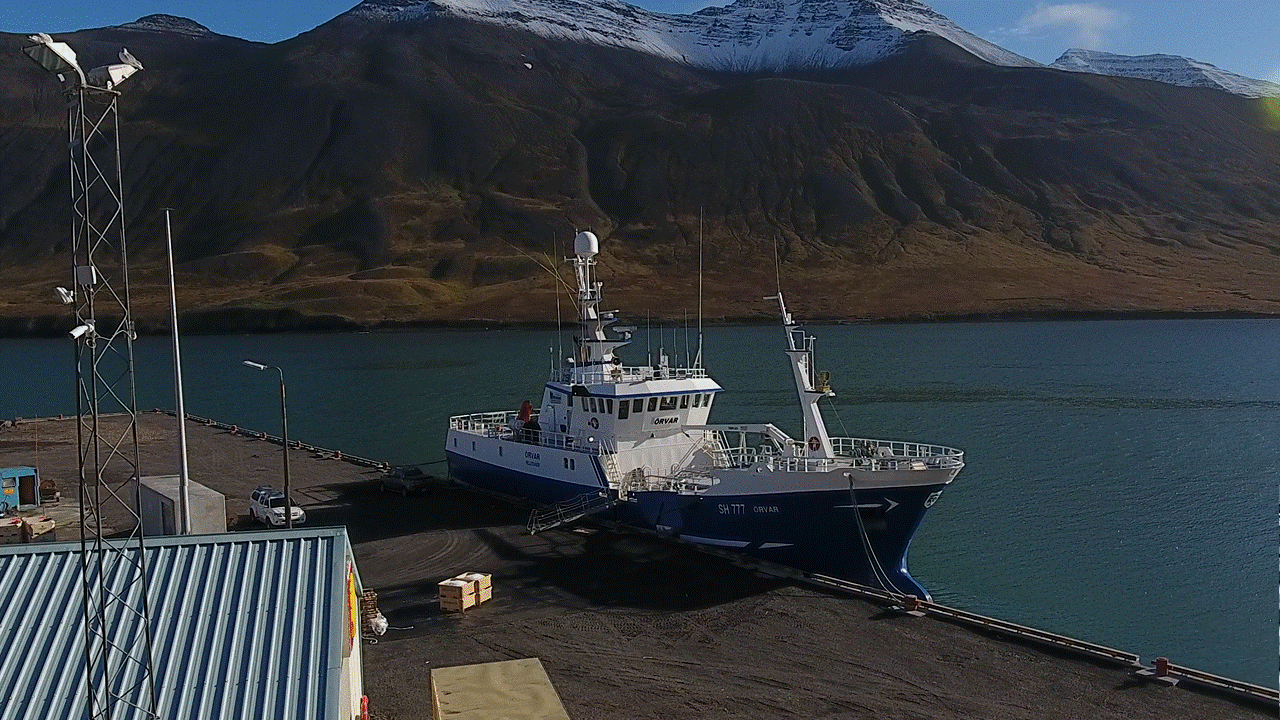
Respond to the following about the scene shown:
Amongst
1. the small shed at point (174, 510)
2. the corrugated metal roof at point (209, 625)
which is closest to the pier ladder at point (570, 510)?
the small shed at point (174, 510)

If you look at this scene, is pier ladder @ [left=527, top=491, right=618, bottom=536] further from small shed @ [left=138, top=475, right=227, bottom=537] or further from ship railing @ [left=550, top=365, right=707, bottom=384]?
small shed @ [left=138, top=475, right=227, bottom=537]

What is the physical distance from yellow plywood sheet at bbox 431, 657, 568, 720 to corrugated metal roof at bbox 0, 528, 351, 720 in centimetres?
352

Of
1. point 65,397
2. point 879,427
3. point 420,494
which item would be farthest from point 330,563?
point 65,397

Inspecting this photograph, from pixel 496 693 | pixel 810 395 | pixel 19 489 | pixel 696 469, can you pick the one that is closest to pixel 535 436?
pixel 696 469

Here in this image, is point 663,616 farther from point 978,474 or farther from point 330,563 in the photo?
point 978,474

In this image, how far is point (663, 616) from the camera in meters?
23.9

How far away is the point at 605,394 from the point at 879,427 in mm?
36368

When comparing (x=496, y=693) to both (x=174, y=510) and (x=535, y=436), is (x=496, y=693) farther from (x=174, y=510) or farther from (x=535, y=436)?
(x=535, y=436)

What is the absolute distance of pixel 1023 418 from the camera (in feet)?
225

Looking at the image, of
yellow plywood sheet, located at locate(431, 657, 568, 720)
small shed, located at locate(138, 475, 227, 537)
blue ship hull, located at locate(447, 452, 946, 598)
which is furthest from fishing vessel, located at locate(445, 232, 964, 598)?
small shed, located at locate(138, 475, 227, 537)

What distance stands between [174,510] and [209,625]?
30.0ft

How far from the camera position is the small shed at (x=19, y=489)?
122 ft

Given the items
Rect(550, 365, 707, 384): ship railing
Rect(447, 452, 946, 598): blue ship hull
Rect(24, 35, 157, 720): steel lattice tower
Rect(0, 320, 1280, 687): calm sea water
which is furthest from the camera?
Rect(550, 365, 707, 384): ship railing

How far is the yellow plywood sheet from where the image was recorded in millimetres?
15688
